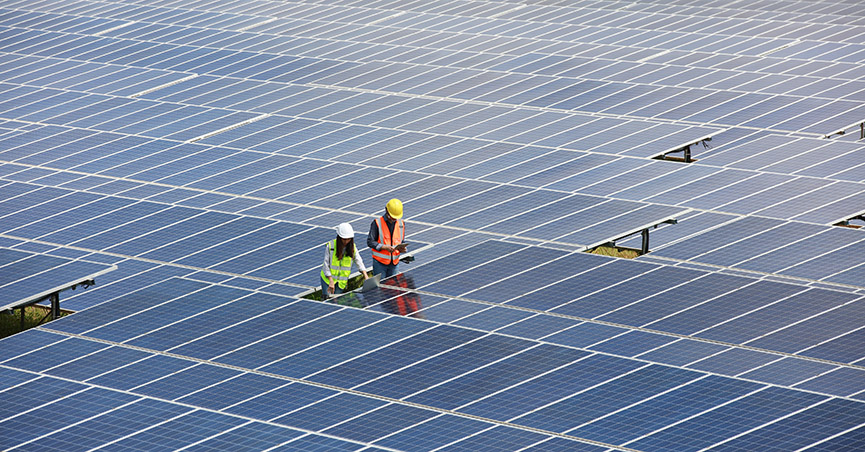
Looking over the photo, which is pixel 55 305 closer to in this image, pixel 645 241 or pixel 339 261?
pixel 339 261

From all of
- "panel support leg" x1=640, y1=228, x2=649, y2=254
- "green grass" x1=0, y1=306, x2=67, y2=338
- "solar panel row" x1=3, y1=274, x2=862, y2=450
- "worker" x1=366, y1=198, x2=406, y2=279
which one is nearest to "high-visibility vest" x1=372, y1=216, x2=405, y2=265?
"worker" x1=366, y1=198, x2=406, y2=279

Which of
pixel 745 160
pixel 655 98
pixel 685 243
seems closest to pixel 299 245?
pixel 685 243

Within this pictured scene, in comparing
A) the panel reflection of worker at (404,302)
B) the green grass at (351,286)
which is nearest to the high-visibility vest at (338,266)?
the green grass at (351,286)

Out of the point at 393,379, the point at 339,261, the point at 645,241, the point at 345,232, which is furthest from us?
the point at 645,241

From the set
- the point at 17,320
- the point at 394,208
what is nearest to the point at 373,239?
the point at 394,208

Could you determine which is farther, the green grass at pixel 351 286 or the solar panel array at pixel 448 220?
the green grass at pixel 351 286

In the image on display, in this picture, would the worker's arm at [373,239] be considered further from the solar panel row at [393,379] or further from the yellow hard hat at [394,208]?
the solar panel row at [393,379]

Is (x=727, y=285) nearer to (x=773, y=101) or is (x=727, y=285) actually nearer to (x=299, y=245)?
(x=299, y=245)
